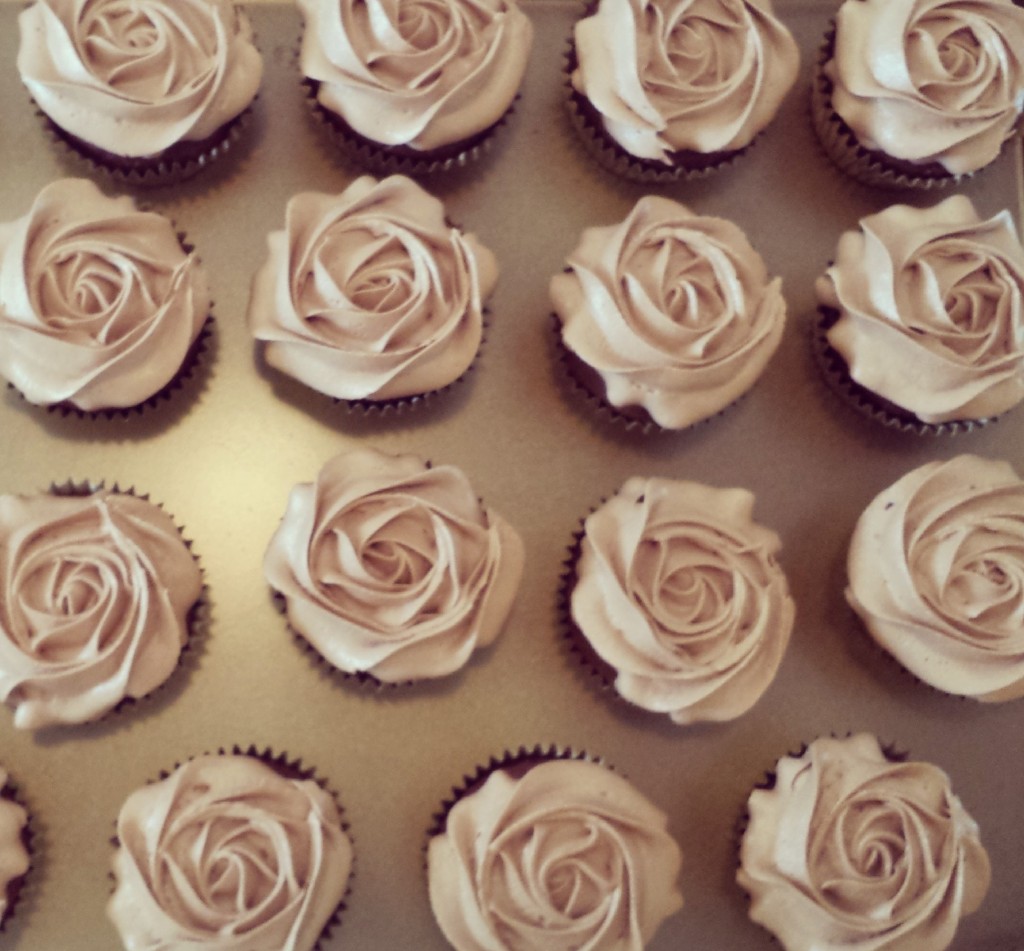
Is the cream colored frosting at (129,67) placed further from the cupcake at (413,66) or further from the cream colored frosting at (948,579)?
the cream colored frosting at (948,579)

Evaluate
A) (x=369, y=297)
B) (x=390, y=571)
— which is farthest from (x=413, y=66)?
(x=390, y=571)

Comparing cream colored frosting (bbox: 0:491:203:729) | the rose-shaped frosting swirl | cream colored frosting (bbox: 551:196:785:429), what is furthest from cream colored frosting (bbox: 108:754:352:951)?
cream colored frosting (bbox: 551:196:785:429)

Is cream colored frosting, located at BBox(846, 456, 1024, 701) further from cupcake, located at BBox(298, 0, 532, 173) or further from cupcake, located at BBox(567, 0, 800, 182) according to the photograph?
cupcake, located at BBox(298, 0, 532, 173)

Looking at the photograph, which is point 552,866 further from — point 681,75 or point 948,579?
point 681,75

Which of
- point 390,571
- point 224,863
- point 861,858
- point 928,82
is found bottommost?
point 861,858

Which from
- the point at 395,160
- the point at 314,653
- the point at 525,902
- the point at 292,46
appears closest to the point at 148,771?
the point at 314,653

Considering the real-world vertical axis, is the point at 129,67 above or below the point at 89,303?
above

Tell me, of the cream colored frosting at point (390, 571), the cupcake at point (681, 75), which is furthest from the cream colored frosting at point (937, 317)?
the cream colored frosting at point (390, 571)

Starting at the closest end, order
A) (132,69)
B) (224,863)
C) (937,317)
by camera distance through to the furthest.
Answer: (224,863) < (132,69) < (937,317)
